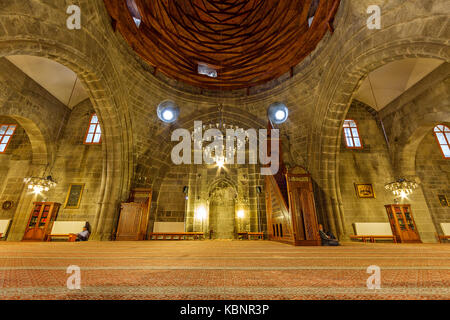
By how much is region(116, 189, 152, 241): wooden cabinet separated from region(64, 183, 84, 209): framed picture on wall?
9.92ft

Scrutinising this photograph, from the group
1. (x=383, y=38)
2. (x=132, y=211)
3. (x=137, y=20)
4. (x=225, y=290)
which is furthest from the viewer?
(x=137, y=20)

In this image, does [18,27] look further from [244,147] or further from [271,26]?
[271,26]

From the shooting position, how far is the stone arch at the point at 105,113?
4313 mm

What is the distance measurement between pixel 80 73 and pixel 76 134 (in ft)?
16.0

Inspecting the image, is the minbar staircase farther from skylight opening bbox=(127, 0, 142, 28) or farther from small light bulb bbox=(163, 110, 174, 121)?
skylight opening bbox=(127, 0, 142, 28)

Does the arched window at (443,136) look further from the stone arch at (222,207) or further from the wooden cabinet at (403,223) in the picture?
the stone arch at (222,207)

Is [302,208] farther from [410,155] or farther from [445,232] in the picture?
[445,232]

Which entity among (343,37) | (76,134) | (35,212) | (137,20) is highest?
(137,20)

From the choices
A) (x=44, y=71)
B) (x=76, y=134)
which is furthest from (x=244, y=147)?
(x=44, y=71)

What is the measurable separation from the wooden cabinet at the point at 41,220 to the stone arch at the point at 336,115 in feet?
35.2

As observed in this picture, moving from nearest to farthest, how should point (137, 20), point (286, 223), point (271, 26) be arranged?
point (286, 223) < point (137, 20) < point (271, 26)

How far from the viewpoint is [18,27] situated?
A: 361 cm

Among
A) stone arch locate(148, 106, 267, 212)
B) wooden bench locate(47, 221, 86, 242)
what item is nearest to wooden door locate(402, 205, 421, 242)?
stone arch locate(148, 106, 267, 212)

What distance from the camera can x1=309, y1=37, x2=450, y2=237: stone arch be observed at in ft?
15.9
